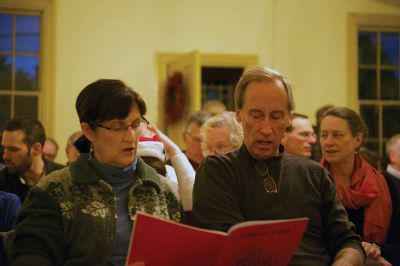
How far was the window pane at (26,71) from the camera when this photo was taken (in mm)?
6713

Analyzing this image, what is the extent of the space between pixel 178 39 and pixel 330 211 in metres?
4.69

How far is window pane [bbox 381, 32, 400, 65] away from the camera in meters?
7.34

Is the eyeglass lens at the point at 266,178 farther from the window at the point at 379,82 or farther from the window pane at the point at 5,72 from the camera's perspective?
the window at the point at 379,82

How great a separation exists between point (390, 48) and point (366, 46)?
31cm

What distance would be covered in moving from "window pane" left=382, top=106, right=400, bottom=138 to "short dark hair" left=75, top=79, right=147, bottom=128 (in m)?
5.68

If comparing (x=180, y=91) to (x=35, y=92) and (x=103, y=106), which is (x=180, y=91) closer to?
(x=35, y=92)

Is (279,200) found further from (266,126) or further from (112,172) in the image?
(112,172)

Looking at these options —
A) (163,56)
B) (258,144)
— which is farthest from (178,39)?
(258,144)

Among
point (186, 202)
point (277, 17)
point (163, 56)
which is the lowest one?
point (186, 202)

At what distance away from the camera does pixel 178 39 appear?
680 cm

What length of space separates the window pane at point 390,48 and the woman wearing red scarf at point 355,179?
4.08 metres

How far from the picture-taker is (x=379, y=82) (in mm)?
7371

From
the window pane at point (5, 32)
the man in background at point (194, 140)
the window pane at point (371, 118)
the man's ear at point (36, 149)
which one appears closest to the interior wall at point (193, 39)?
the window pane at point (371, 118)

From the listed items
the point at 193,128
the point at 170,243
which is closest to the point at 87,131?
the point at 170,243
